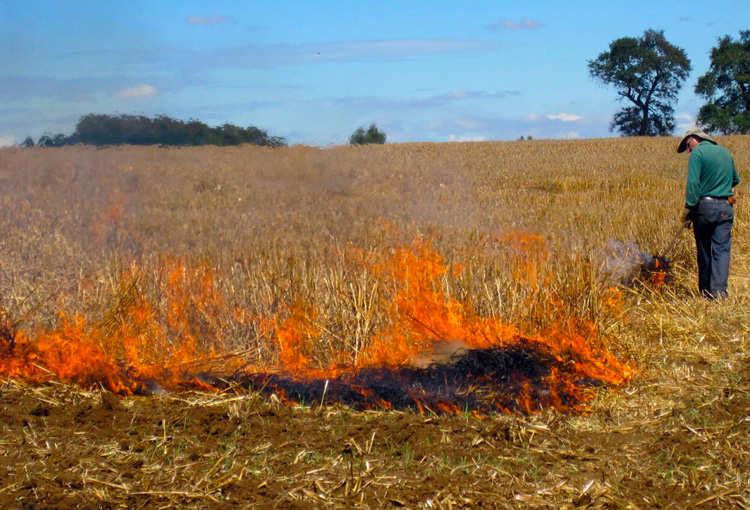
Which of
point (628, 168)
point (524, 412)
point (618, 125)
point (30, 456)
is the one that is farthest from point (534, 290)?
point (618, 125)

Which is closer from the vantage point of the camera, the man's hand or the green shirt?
the green shirt

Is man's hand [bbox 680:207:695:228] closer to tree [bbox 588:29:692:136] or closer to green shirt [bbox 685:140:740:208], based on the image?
green shirt [bbox 685:140:740:208]

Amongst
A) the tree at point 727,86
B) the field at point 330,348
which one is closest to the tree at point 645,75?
the tree at point 727,86

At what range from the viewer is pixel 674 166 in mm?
22500

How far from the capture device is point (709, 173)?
8.09m

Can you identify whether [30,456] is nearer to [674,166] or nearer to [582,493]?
[582,493]

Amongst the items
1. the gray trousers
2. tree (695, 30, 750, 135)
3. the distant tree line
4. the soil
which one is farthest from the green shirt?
tree (695, 30, 750, 135)

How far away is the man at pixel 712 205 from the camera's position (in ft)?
26.5

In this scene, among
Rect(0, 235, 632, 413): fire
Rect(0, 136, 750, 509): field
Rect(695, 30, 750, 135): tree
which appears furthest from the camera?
Rect(695, 30, 750, 135): tree

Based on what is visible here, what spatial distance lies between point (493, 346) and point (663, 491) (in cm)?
234

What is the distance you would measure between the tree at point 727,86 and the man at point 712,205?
52490mm

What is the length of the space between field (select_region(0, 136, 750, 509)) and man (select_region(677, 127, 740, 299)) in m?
0.62

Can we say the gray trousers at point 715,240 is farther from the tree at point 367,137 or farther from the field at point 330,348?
the tree at point 367,137

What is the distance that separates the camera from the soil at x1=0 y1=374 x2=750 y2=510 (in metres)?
3.81
